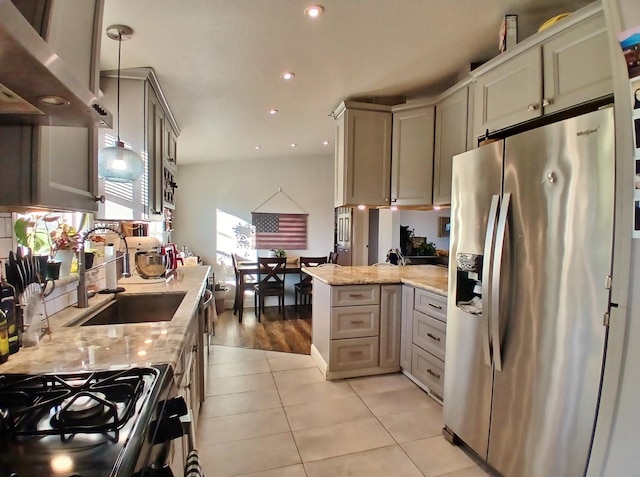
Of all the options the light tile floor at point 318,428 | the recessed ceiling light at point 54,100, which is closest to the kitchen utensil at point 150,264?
the light tile floor at point 318,428

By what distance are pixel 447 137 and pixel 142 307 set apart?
101 inches

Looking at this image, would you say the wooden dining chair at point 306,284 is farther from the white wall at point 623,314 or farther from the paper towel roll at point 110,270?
the white wall at point 623,314

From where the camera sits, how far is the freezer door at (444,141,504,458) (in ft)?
5.65

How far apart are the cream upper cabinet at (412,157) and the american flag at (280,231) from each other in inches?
128

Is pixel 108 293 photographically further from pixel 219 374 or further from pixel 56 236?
pixel 219 374

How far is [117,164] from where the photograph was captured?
1.89m

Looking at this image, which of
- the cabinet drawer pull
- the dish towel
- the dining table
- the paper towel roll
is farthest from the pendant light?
the dining table

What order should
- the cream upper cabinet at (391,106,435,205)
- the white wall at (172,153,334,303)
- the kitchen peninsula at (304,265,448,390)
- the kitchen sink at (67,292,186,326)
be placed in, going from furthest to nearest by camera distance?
the white wall at (172,153,334,303) → the cream upper cabinet at (391,106,435,205) → the kitchen peninsula at (304,265,448,390) → the kitchen sink at (67,292,186,326)

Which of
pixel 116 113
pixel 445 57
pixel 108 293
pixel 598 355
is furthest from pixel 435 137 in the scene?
pixel 108 293

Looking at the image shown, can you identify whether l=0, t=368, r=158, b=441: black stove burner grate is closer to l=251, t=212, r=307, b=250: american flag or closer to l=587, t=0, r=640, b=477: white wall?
l=587, t=0, r=640, b=477: white wall

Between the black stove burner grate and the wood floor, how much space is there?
9.22 ft

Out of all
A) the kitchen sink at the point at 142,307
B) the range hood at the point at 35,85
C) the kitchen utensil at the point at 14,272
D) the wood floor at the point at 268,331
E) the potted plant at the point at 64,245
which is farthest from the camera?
the wood floor at the point at 268,331

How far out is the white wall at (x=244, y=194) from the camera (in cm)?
592

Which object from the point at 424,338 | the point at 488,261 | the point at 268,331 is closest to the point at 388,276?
the point at 424,338
